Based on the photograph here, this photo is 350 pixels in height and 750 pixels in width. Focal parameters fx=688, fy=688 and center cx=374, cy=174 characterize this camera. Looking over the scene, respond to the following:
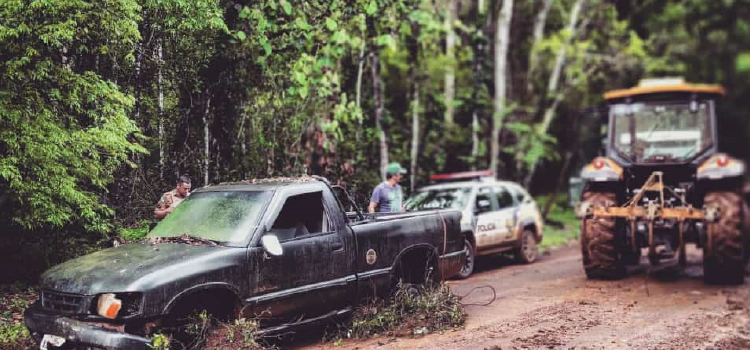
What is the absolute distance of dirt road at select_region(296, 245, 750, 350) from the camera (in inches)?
300

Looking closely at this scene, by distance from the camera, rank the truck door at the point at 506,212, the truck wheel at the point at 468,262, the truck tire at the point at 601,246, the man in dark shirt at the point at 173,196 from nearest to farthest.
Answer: the man in dark shirt at the point at 173,196 → the truck tire at the point at 601,246 → the truck wheel at the point at 468,262 → the truck door at the point at 506,212

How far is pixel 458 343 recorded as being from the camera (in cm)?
750

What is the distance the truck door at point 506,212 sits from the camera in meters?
13.4

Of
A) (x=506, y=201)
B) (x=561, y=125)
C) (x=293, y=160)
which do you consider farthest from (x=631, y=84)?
(x=293, y=160)

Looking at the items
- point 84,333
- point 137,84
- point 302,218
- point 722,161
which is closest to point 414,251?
point 302,218

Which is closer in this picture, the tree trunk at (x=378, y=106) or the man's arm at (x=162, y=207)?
the man's arm at (x=162, y=207)

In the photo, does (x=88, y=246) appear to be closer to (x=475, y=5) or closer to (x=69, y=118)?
(x=69, y=118)

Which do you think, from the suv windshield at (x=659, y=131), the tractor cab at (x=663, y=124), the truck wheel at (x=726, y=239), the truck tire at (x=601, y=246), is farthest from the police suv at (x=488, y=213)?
the truck wheel at (x=726, y=239)

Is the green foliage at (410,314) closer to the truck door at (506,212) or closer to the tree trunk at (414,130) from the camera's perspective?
the truck door at (506,212)

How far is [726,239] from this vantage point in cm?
1064

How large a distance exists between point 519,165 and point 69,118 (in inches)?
564

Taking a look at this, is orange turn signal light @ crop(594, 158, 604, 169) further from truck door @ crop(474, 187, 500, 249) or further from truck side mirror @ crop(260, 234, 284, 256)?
truck side mirror @ crop(260, 234, 284, 256)

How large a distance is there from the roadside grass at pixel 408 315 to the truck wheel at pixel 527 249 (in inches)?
222

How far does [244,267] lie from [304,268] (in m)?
0.78
